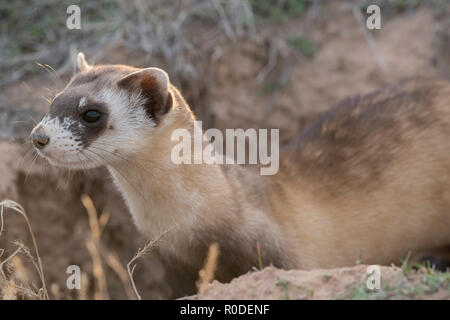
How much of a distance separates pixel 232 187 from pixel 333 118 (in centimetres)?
92

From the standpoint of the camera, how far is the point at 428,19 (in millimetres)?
5137

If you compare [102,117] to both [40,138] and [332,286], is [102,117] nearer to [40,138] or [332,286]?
[40,138]

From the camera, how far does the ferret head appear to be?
8.67 feet

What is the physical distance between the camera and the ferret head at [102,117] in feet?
8.67

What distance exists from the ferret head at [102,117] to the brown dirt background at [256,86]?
1.98m

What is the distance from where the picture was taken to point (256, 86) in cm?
513

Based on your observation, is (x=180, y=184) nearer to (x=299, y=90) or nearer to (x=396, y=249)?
Result: (x=396, y=249)
